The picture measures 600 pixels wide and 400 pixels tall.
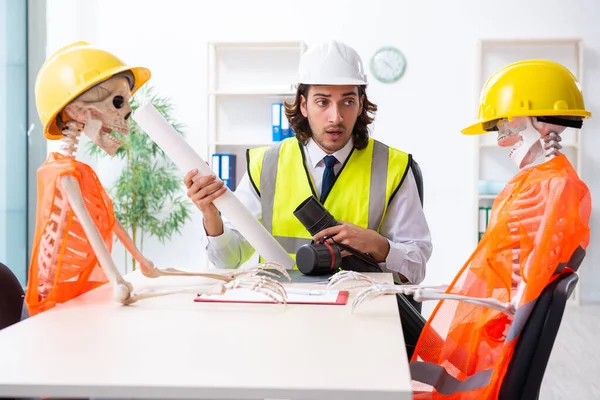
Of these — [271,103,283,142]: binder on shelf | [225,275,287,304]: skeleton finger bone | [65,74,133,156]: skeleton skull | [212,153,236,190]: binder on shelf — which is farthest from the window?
[225,275,287,304]: skeleton finger bone

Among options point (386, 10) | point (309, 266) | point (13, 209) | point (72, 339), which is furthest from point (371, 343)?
point (386, 10)

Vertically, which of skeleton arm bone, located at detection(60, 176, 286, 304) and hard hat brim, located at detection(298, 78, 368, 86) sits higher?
Result: hard hat brim, located at detection(298, 78, 368, 86)

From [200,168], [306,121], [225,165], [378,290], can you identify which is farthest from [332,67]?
[225,165]

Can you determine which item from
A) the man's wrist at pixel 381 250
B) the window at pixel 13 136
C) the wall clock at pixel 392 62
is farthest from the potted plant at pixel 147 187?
the man's wrist at pixel 381 250

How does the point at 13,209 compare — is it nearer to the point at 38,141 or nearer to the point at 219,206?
the point at 38,141

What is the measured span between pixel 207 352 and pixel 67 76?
78 centimetres

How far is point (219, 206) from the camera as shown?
6.64 ft

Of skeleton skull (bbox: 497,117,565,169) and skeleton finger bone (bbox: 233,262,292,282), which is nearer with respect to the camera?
skeleton skull (bbox: 497,117,565,169)

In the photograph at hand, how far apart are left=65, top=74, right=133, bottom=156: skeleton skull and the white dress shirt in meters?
0.70

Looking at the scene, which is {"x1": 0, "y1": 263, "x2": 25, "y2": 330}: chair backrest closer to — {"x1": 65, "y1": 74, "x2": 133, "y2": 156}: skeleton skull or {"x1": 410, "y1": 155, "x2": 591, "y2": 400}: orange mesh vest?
{"x1": 65, "y1": 74, "x2": 133, "y2": 156}: skeleton skull

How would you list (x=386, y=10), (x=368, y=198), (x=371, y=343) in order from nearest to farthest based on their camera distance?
(x=371, y=343)
(x=368, y=198)
(x=386, y=10)

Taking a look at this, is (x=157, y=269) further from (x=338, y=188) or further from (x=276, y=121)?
(x=276, y=121)

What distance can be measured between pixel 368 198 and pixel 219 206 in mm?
645

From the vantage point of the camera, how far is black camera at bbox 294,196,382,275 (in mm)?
1978
